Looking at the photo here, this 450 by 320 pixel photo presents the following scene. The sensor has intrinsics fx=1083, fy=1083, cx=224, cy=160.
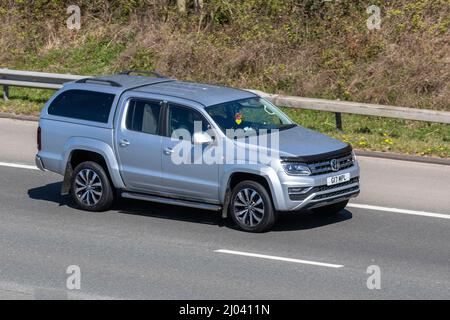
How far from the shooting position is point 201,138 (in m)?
14.4

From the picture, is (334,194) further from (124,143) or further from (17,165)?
(17,165)

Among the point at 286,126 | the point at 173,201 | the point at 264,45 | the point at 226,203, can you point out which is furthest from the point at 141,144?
the point at 264,45

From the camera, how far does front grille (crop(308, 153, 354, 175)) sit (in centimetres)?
1418

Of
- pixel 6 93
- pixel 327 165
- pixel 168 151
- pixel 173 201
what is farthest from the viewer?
pixel 6 93

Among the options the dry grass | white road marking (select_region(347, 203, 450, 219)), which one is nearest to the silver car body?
white road marking (select_region(347, 203, 450, 219))

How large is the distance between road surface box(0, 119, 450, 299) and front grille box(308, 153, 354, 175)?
0.84m

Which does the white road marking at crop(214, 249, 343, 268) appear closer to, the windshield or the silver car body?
the silver car body

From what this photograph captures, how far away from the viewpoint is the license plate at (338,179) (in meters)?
14.3

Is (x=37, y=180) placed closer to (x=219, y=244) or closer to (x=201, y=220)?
(x=201, y=220)

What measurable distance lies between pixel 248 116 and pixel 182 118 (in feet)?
3.06

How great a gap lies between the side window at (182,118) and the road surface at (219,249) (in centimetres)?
133
